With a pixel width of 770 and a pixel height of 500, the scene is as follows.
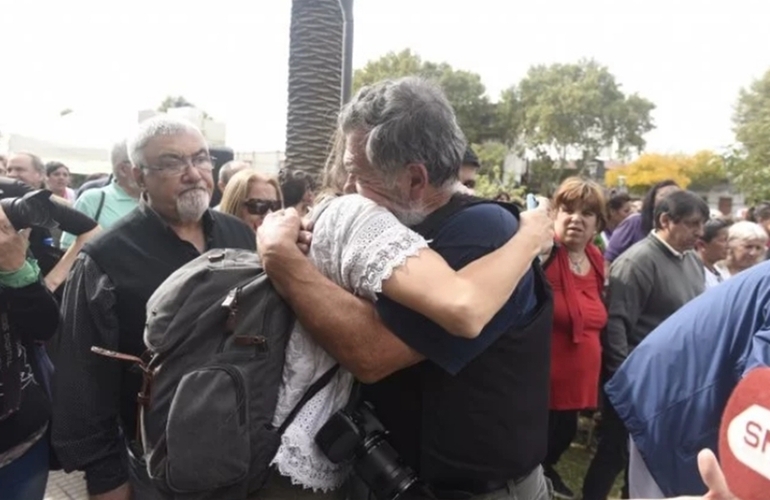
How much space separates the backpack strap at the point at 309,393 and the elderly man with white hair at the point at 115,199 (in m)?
2.90

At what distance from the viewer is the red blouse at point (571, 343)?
12.2 ft

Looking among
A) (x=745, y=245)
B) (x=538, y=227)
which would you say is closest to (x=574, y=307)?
(x=745, y=245)

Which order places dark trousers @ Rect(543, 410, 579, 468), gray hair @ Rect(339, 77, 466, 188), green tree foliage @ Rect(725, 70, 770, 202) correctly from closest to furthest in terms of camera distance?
gray hair @ Rect(339, 77, 466, 188) → dark trousers @ Rect(543, 410, 579, 468) → green tree foliage @ Rect(725, 70, 770, 202)

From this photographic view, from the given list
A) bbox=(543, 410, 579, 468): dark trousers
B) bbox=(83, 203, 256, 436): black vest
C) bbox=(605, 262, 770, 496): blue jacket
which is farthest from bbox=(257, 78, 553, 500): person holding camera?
bbox=(543, 410, 579, 468): dark trousers

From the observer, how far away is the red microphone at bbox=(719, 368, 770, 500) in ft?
3.18

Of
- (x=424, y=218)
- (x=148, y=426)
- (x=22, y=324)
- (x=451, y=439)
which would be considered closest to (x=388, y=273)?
(x=424, y=218)

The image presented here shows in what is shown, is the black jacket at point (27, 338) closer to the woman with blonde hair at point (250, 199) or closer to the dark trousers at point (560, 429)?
the woman with blonde hair at point (250, 199)

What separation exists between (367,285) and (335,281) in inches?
4.9

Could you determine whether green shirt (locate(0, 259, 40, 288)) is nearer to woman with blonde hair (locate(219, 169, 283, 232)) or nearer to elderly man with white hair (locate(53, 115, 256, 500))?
elderly man with white hair (locate(53, 115, 256, 500))

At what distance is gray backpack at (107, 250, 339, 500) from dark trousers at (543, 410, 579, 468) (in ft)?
9.00

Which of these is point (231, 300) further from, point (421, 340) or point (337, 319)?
point (421, 340)

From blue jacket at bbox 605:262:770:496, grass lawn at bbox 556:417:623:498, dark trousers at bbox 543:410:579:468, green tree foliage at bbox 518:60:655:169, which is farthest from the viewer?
green tree foliage at bbox 518:60:655:169

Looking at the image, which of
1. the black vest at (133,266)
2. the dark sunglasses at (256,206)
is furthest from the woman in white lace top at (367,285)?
the dark sunglasses at (256,206)

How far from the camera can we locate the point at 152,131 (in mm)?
2172
